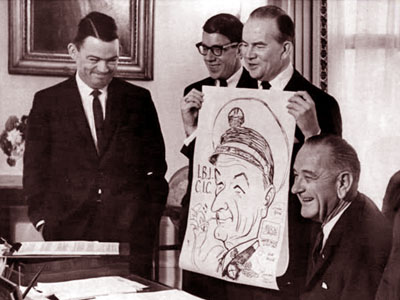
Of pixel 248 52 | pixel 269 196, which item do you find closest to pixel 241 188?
pixel 269 196

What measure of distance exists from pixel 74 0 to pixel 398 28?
1357 millimetres

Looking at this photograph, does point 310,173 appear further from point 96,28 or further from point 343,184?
point 96,28

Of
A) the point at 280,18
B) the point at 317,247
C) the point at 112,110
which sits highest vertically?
the point at 280,18

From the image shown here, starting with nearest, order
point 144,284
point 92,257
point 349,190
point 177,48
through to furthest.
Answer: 1. point 349,190
2. point 144,284
3. point 92,257
4. point 177,48

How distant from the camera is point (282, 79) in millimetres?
2166

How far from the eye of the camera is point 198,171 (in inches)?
95.3

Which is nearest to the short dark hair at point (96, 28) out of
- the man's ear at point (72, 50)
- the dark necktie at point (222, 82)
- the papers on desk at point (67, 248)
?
the man's ear at point (72, 50)

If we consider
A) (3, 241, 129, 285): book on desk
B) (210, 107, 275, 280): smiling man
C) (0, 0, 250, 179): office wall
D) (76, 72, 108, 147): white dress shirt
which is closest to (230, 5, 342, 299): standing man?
(210, 107, 275, 280): smiling man

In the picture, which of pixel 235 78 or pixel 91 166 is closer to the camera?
pixel 235 78

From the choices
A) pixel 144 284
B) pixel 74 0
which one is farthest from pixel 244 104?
pixel 74 0

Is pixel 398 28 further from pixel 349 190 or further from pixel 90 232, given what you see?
pixel 90 232

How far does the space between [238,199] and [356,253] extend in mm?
533

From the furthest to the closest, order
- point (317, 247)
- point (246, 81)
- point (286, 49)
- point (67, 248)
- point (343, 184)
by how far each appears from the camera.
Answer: point (67, 248) < point (246, 81) < point (286, 49) < point (317, 247) < point (343, 184)

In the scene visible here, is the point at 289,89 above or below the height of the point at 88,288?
above
